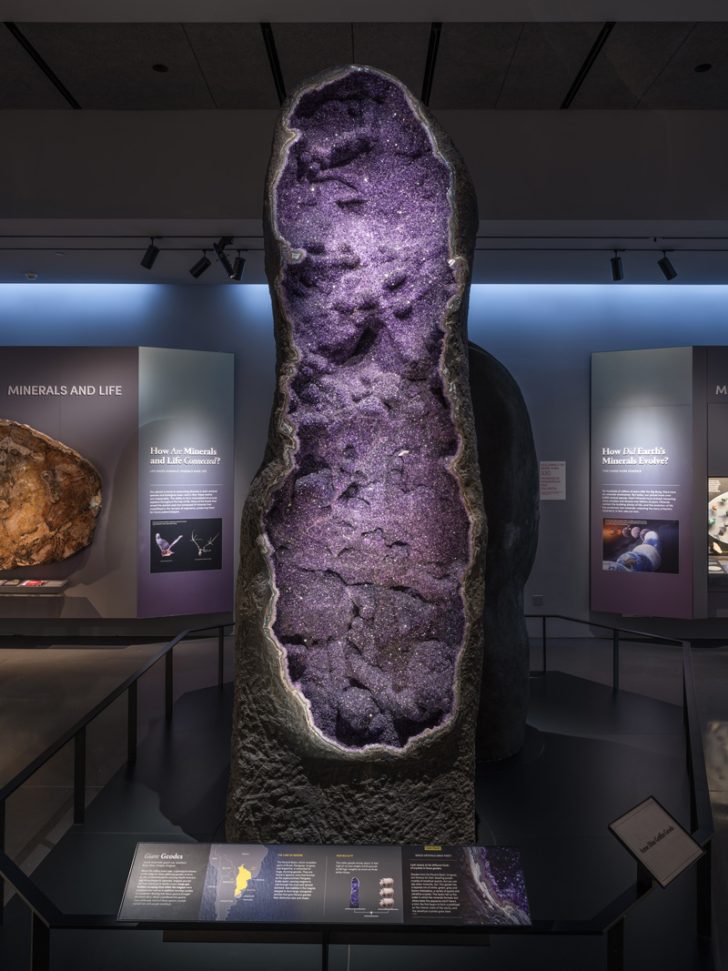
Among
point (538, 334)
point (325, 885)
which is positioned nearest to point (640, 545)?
point (538, 334)

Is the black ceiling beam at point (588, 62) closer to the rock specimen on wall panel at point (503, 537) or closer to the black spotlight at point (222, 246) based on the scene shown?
the rock specimen on wall panel at point (503, 537)

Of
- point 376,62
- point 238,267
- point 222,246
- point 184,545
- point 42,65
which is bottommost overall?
point 184,545

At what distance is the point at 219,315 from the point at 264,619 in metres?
5.20

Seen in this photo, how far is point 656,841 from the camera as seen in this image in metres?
1.55

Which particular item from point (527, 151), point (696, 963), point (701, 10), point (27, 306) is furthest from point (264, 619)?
point (27, 306)

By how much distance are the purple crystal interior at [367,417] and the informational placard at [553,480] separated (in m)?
4.82

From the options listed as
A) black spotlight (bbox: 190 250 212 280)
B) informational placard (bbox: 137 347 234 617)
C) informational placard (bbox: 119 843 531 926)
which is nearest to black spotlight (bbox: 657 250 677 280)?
black spotlight (bbox: 190 250 212 280)

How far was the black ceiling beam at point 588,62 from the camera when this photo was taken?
13.9ft

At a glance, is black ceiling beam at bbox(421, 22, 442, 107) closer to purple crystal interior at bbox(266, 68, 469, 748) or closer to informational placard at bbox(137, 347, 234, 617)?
purple crystal interior at bbox(266, 68, 469, 748)

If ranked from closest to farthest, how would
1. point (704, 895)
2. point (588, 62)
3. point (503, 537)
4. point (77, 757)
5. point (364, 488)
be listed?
point (704, 895) → point (364, 488) → point (77, 757) → point (503, 537) → point (588, 62)

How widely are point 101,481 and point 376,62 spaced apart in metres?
3.93

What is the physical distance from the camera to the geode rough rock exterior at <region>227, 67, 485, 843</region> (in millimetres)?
2025

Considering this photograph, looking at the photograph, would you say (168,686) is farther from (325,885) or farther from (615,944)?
(615,944)

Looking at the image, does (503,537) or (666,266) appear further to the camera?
(666,266)
